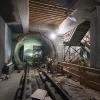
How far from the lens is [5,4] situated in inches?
248

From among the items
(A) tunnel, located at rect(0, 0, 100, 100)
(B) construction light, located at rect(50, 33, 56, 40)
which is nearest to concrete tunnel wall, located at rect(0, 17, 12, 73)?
(A) tunnel, located at rect(0, 0, 100, 100)

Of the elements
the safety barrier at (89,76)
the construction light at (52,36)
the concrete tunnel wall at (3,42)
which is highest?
the construction light at (52,36)

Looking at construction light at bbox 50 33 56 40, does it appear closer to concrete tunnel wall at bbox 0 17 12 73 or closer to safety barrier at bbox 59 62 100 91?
concrete tunnel wall at bbox 0 17 12 73

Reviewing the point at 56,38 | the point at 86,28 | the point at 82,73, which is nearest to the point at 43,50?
the point at 56,38

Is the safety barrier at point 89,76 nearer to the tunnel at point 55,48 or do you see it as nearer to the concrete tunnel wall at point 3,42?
the tunnel at point 55,48

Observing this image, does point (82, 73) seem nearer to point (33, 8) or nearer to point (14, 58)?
point (33, 8)

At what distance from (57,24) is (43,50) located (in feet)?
20.6

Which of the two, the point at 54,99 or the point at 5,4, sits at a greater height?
the point at 5,4

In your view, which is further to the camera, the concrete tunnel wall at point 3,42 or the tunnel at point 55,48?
the concrete tunnel wall at point 3,42

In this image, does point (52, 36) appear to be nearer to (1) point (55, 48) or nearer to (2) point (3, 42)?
(1) point (55, 48)

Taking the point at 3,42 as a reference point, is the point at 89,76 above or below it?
below

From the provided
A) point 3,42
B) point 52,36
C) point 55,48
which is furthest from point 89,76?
point 52,36

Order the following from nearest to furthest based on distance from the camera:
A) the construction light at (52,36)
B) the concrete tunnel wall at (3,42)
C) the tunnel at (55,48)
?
the tunnel at (55,48) < the concrete tunnel wall at (3,42) < the construction light at (52,36)

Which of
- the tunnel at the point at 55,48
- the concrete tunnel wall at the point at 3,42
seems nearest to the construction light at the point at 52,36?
the tunnel at the point at 55,48
